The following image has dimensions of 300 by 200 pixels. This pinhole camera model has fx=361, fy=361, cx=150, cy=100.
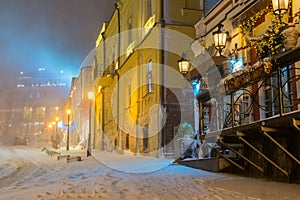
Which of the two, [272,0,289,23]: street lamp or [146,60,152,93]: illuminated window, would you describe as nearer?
[272,0,289,23]: street lamp

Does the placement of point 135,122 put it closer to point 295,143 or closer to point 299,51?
point 295,143

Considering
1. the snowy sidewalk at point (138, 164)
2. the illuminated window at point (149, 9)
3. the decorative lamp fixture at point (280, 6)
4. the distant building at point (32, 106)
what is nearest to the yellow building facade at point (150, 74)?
the illuminated window at point (149, 9)

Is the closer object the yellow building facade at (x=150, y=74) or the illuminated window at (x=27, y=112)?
the yellow building facade at (x=150, y=74)

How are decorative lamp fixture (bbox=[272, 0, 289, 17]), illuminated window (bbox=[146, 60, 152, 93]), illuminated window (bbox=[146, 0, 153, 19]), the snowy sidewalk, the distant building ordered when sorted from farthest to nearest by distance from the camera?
the distant building, illuminated window (bbox=[146, 0, 153, 19]), illuminated window (bbox=[146, 60, 152, 93]), the snowy sidewalk, decorative lamp fixture (bbox=[272, 0, 289, 17])

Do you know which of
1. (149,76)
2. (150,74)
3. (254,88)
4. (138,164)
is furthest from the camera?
(149,76)

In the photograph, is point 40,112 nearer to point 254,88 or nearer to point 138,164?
point 138,164

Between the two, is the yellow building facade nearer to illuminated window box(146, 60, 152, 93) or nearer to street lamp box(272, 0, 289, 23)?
illuminated window box(146, 60, 152, 93)

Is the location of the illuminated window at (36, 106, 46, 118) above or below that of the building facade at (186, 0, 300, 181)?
above

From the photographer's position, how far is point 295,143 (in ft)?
28.0

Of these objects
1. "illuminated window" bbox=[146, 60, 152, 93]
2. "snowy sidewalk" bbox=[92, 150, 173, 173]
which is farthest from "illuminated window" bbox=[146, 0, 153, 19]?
"snowy sidewalk" bbox=[92, 150, 173, 173]

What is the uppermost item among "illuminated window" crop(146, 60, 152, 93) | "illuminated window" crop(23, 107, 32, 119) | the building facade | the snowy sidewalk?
"illuminated window" crop(23, 107, 32, 119)

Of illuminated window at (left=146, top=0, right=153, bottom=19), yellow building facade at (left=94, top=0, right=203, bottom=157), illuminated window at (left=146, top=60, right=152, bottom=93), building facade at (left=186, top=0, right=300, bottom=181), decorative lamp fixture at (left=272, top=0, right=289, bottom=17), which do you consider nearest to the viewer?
building facade at (left=186, top=0, right=300, bottom=181)

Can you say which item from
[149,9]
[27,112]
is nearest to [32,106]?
[27,112]

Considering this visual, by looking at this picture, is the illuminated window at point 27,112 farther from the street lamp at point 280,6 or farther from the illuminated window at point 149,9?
the street lamp at point 280,6
